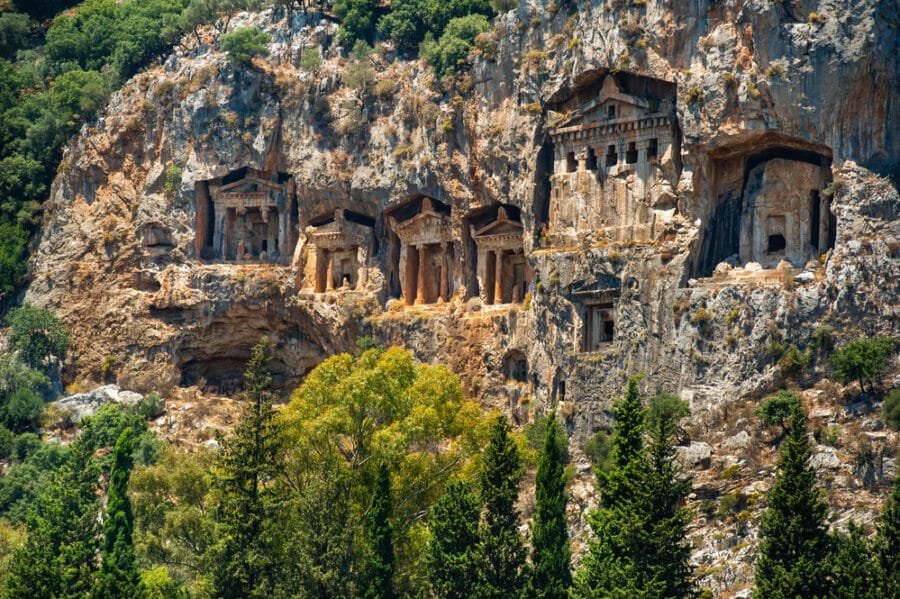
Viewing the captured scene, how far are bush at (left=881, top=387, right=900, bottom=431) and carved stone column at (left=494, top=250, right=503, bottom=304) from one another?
20.1 metres

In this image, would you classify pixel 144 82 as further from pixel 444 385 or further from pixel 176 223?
pixel 444 385

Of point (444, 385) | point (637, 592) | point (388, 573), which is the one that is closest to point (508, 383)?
point (444, 385)

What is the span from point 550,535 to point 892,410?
1202 cm

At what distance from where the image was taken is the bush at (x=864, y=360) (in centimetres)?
6650

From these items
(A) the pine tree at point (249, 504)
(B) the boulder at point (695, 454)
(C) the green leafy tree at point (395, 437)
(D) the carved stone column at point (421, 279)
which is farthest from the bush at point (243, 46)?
(B) the boulder at point (695, 454)

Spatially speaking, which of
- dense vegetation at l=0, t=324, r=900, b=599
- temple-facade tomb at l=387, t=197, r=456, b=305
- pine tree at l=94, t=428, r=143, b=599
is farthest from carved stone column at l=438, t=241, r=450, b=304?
pine tree at l=94, t=428, r=143, b=599

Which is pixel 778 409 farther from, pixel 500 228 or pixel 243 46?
pixel 243 46

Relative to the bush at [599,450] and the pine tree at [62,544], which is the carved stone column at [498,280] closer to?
the bush at [599,450]

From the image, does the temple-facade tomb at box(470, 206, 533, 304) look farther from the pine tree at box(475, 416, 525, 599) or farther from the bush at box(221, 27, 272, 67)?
the pine tree at box(475, 416, 525, 599)

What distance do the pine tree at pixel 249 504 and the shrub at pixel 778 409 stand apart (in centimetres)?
1580

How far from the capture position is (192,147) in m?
88.7

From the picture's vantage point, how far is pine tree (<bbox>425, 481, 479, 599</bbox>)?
62344mm

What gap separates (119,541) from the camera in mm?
67625

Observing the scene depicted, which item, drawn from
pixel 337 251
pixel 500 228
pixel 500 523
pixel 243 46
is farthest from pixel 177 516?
pixel 243 46
